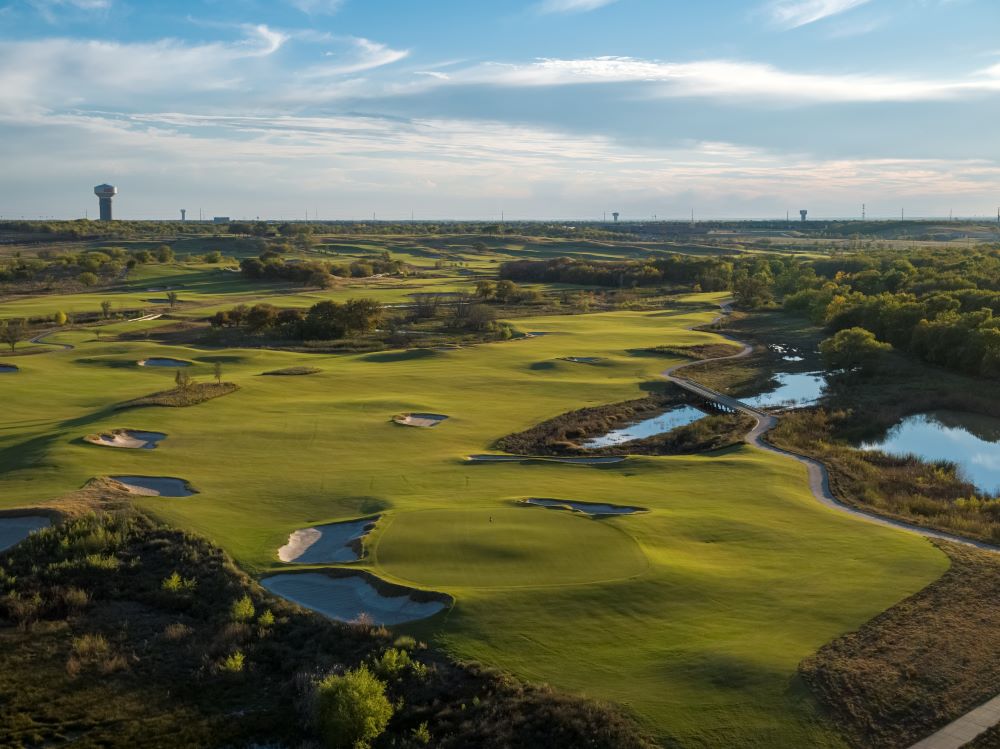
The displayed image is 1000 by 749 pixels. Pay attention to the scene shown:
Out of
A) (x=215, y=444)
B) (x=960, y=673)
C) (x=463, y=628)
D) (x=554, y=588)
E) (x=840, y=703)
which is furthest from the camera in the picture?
(x=215, y=444)

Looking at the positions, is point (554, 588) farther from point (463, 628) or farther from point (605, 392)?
point (605, 392)

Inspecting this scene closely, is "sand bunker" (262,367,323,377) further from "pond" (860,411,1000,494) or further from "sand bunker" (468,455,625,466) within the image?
"pond" (860,411,1000,494)

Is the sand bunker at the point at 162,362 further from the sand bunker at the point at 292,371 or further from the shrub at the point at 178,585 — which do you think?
the shrub at the point at 178,585

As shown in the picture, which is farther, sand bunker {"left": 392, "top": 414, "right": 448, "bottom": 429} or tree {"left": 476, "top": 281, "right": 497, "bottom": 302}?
tree {"left": 476, "top": 281, "right": 497, "bottom": 302}

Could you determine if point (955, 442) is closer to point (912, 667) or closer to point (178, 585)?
point (912, 667)

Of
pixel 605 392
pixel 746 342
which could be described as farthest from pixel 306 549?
pixel 746 342

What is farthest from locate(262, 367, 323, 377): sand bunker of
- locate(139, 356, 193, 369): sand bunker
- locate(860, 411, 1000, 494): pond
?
locate(860, 411, 1000, 494): pond
